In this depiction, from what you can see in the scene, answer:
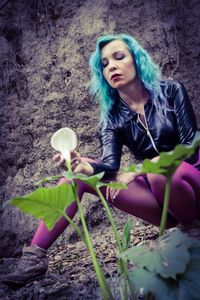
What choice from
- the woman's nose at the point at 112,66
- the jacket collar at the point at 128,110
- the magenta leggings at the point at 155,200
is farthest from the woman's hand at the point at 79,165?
the woman's nose at the point at 112,66

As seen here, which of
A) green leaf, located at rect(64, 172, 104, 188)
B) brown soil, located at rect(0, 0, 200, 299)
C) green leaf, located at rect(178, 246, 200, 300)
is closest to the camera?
green leaf, located at rect(178, 246, 200, 300)

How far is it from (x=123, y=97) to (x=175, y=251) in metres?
1.00

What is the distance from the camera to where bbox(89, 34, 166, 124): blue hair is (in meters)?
1.73

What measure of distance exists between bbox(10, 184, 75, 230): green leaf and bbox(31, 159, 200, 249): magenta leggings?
15.6 inches

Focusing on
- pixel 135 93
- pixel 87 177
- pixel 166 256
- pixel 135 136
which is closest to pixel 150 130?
pixel 135 136

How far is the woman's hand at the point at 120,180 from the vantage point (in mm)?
1543

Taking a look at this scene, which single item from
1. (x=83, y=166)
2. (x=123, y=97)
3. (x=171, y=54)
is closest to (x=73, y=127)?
(x=171, y=54)

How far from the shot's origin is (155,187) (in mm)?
1503

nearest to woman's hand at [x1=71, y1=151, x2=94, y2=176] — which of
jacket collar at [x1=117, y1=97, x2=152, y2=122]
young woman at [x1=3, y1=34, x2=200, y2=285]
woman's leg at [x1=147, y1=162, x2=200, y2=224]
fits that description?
young woman at [x1=3, y1=34, x2=200, y2=285]

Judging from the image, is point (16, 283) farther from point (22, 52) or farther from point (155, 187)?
point (22, 52)

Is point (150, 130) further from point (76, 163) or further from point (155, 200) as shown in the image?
point (76, 163)

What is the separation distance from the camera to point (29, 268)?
152 centimetres

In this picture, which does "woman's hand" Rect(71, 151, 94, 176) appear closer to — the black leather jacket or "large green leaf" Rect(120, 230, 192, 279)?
the black leather jacket

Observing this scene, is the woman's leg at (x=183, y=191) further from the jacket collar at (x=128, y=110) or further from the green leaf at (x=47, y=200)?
the green leaf at (x=47, y=200)
